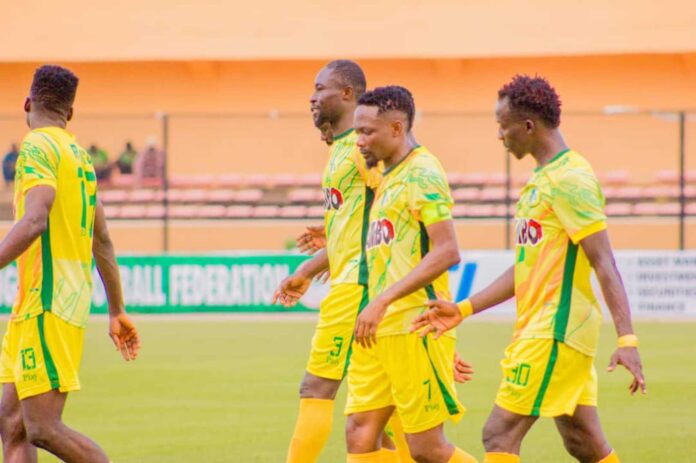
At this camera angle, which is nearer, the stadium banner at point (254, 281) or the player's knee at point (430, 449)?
the player's knee at point (430, 449)

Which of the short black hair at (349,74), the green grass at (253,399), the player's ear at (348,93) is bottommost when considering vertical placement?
the green grass at (253,399)

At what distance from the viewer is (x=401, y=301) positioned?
6875mm

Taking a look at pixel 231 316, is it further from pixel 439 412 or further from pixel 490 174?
pixel 439 412

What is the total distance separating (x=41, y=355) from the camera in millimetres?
6805

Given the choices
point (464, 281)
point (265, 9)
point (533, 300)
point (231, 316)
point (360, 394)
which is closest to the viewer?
point (533, 300)

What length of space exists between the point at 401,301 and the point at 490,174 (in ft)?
72.5

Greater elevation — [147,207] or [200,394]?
[147,207]

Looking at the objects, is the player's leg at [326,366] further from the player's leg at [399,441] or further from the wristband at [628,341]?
the wristband at [628,341]

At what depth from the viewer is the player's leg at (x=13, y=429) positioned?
23.0ft

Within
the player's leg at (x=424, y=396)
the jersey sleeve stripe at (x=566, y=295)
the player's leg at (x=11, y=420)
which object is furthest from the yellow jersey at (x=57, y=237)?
the jersey sleeve stripe at (x=566, y=295)

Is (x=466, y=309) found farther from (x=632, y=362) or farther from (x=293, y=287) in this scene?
(x=293, y=287)

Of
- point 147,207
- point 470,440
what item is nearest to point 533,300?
point 470,440

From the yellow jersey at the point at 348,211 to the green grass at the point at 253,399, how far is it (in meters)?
2.03

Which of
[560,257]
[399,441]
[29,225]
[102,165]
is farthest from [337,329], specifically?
[102,165]
